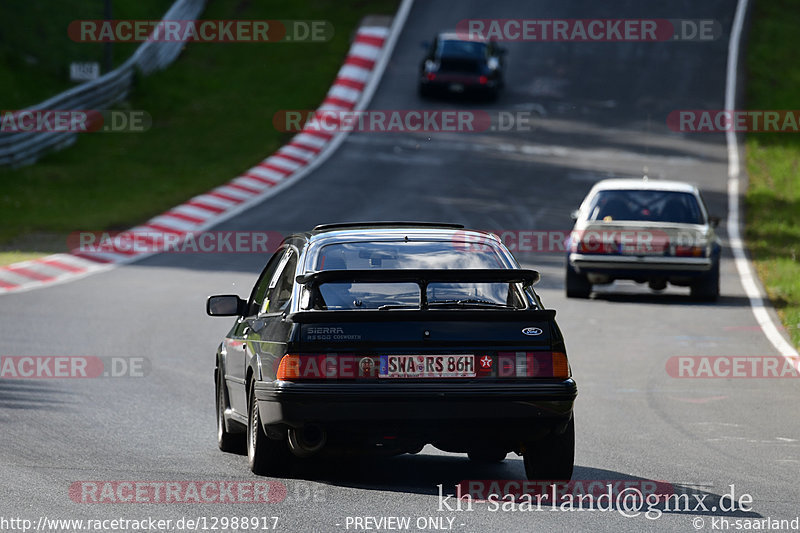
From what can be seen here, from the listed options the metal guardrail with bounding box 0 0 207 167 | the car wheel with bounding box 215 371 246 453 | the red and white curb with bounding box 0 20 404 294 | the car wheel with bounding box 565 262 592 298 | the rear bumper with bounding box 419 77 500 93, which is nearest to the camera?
the car wheel with bounding box 215 371 246 453

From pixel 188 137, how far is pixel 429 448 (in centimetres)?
2653

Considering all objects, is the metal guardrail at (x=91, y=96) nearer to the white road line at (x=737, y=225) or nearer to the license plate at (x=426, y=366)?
the white road line at (x=737, y=225)

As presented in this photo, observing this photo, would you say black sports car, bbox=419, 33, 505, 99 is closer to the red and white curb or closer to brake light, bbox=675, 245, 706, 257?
the red and white curb

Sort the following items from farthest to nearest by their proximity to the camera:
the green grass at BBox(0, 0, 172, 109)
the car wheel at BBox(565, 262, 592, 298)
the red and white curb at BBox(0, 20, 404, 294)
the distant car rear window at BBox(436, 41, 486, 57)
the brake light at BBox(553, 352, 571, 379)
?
the distant car rear window at BBox(436, 41, 486, 57) < the green grass at BBox(0, 0, 172, 109) < the red and white curb at BBox(0, 20, 404, 294) < the car wheel at BBox(565, 262, 592, 298) < the brake light at BBox(553, 352, 571, 379)

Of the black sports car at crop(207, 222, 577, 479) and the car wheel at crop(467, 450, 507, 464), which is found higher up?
the black sports car at crop(207, 222, 577, 479)

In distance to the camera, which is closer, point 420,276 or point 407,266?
point 420,276

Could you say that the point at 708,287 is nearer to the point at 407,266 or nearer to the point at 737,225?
the point at 737,225


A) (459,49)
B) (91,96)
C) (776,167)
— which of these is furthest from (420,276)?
(459,49)

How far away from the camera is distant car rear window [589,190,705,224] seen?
1983cm

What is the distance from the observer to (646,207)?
19891 mm

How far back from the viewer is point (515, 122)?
37.7 m

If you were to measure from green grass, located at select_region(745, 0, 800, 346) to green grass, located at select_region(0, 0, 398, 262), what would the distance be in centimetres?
1131

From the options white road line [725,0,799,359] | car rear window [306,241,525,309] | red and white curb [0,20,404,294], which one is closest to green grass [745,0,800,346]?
white road line [725,0,799,359]

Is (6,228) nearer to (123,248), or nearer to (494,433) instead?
(123,248)
